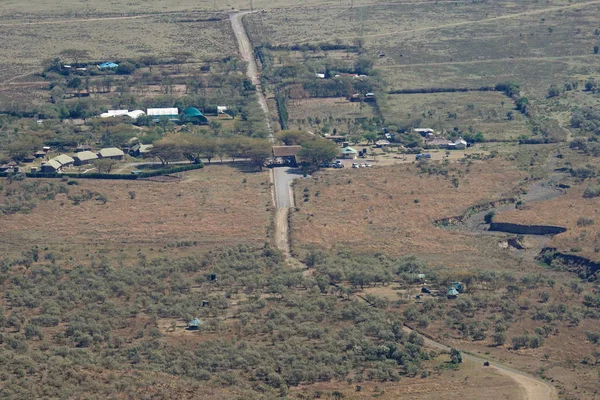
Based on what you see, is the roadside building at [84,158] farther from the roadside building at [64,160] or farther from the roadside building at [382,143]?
the roadside building at [382,143]

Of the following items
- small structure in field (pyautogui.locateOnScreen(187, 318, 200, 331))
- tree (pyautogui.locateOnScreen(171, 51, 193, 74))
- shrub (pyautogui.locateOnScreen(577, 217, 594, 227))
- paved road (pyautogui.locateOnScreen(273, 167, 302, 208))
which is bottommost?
small structure in field (pyautogui.locateOnScreen(187, 318, 200, 331))

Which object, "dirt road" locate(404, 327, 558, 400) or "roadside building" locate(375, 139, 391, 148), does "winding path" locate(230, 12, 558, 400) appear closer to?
"dirt road" locate(404, 327, 558, 400)

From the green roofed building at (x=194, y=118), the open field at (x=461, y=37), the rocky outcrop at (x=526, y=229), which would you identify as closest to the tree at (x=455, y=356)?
the rocky outcrop at (x=526, y=229)

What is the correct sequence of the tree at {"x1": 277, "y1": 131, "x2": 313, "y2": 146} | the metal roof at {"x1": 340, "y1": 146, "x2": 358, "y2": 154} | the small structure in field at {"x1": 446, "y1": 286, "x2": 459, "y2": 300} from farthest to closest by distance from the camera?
the tree at {"x1": 277, "y1": 131, "x2": 313, "y2": 146} < the metal roof at {"x1": 340, "y1": 146, "x2": 358, "y2": 154} < the small structure in field at {"x1": 446, "y1": 286, "x2": 459, "y2": 300}

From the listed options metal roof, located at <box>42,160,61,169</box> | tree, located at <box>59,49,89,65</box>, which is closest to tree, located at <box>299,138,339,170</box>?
metal roof, located at <box>42,160,61,169</box>

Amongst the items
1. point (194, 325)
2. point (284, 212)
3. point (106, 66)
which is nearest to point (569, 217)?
point (284, 212)

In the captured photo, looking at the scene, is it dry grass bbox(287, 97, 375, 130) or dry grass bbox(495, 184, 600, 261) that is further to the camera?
dry grass bbox(287, 97, 375, 130)

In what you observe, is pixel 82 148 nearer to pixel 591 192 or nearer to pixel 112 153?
pixel 112 153
